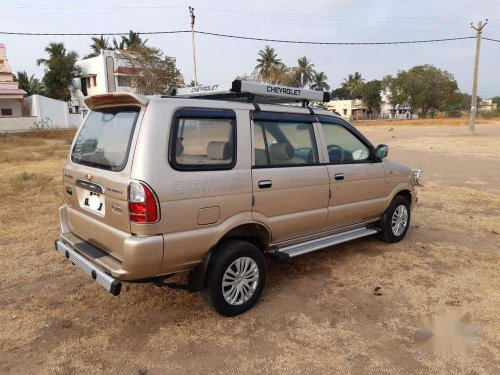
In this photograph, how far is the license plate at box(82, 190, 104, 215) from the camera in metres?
3.33

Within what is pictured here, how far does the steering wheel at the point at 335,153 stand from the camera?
446 centimetres

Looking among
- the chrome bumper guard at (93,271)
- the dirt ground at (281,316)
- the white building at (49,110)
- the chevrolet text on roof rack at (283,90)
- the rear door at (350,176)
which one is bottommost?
the dirt ground at (281,316)

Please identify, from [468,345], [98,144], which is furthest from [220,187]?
[468,345]

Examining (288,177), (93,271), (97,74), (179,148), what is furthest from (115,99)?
(97,74)

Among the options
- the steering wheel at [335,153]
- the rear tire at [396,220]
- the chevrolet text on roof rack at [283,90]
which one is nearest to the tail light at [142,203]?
the chevrolet text on roof rack at [283,90]

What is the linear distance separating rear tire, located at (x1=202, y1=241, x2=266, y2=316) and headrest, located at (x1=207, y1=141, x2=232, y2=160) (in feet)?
2.50

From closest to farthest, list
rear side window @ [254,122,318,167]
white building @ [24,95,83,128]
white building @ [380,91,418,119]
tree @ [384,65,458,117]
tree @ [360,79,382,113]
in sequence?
rear side window @ [254,122,318,167]
white building @ [24,95,83,128]
tree @ [384,65,458,117]
tree @ [360,79,382,113]
white building @ [380,91,418,119]

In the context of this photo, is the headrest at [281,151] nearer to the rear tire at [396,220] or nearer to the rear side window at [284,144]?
the rear side window at [284,144]

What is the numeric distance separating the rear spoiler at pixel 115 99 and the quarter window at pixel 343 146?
2114 millimetres

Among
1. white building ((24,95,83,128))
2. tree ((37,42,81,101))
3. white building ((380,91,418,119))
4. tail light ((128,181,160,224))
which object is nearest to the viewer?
tail light ((128,181,160,224))

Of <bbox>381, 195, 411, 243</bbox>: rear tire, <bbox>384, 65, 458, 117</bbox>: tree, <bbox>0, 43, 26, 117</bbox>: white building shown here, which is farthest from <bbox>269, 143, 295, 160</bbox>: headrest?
<bbox>384, 65, 458, 117</bbox>: tree

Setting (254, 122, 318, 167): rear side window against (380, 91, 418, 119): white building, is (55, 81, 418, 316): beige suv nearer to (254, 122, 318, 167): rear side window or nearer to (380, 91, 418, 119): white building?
(254, 122, 318, 167): rear side window

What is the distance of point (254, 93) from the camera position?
12.6ft

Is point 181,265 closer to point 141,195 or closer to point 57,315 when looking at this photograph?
point 141,195
